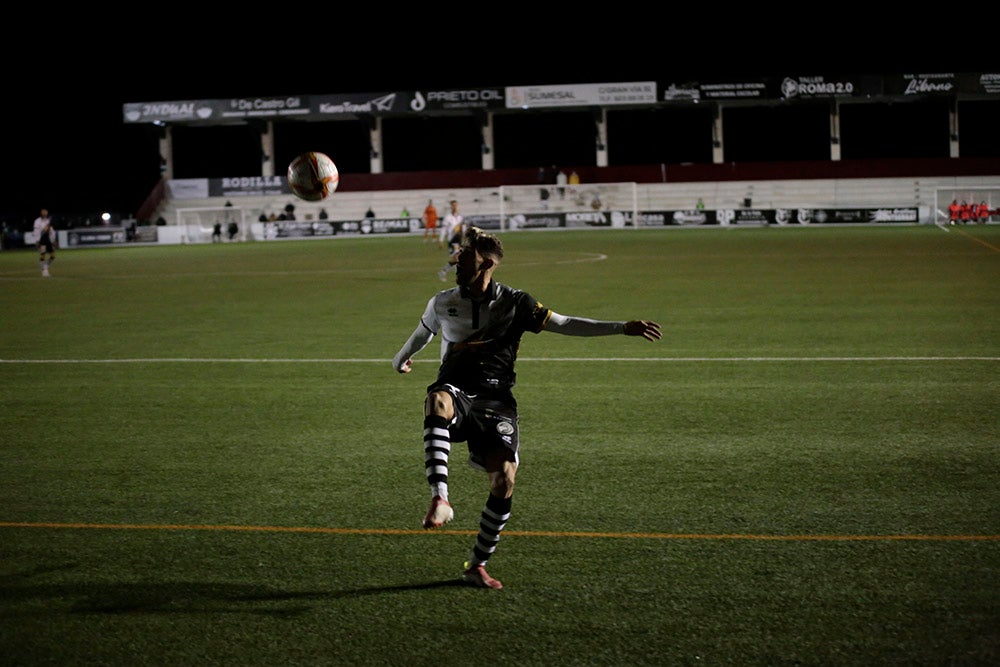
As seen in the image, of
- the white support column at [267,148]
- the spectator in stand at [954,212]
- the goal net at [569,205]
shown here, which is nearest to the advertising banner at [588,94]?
the goal net at [569,205]

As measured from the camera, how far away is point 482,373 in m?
5.96

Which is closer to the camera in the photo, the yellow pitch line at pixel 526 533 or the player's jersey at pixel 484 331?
the player's jersey at pixel 484 331

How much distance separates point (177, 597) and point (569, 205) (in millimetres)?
58072

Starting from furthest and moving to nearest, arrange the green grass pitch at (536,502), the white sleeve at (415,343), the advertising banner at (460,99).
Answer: the advertising banner at (460,99) < the white sleeve at (415,343) < the green grass pitch at (536,502)

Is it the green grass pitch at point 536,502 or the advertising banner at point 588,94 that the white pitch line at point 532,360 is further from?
the advertising banner at point 588,94

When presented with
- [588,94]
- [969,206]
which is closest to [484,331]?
[969,206]

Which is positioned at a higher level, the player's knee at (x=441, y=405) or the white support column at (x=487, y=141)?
the white support column at (x=487, y=141)

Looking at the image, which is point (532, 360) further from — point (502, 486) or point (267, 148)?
point (267, 148)

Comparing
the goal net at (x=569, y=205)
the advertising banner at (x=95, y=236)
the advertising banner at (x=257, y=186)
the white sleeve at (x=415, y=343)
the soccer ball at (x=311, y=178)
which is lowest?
the white sleeve at (x=415, y=343)

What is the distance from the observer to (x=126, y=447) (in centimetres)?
909

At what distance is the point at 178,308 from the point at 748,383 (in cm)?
1342

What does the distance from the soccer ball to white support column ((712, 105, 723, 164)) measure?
5540 cm

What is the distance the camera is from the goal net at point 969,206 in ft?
180

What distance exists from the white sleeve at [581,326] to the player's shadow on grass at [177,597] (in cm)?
153
